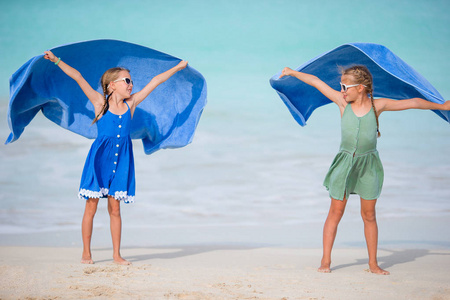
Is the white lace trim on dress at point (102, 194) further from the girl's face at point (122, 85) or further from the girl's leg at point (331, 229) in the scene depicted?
the girl's leg at point (331, 229)

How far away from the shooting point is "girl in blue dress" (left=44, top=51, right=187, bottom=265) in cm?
379

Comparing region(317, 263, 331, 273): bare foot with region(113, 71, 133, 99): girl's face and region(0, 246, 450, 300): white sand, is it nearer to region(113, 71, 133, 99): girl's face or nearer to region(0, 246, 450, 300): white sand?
region(0, 246, 450, 300): white sand

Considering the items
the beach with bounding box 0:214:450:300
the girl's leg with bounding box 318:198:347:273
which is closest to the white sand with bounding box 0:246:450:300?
the beach with bounding box 0:214:450:300

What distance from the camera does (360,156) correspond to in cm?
358

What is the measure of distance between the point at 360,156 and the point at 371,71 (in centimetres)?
87

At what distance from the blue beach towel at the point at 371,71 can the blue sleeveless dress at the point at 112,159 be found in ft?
4.06

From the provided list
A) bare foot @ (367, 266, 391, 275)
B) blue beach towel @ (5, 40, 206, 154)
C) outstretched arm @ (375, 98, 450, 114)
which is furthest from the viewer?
blue beach towel @ (5, 40, 206, 154)

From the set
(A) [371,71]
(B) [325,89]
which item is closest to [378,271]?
(B) [325,89]

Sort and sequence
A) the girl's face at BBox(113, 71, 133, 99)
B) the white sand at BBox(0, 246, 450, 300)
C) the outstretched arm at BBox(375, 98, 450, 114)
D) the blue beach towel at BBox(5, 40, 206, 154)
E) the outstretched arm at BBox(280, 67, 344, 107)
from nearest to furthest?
the white sand at BBox(0, 246, 450, 300) → the outstretched arm at BBox(375, 98, 450, 114) → the outstretched arm at BBox(280, 67, 344, 107) → the girl's face at BBox(113, 71, 133, 99) → the blue beach towel at BBox(5, 40, 206, 154)

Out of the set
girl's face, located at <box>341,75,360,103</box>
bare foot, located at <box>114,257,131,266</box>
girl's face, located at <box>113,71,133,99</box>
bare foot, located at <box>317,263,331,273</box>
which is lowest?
bare foot, located at <box>317,263,331,273</box>

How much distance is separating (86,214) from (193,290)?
1251 millimetres

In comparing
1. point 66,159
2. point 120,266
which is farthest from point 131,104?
point 66,159

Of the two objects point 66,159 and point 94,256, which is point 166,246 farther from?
point 66,159

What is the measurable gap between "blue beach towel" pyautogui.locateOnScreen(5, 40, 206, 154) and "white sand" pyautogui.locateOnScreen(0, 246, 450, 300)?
956 mm
